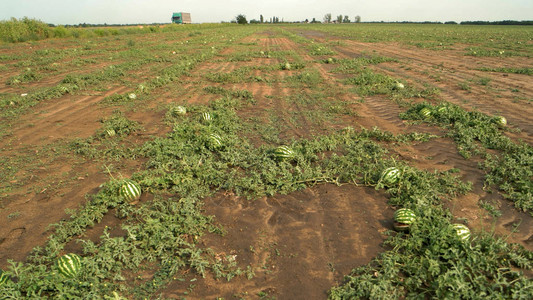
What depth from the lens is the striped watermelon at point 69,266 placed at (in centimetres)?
293

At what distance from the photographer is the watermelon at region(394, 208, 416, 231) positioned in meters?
3.60

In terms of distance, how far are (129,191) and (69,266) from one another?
1.39 meters

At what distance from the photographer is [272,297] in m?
2.90

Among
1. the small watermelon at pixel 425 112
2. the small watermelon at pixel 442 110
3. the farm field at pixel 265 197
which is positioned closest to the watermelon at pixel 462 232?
the farm field at pixel 265 197

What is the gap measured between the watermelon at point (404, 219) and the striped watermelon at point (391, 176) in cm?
93

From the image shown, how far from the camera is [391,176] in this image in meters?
4.59

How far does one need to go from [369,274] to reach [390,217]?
121 centimetres

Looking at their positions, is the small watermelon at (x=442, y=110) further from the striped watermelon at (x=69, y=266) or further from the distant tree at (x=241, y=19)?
the distant tree at (x=241, y=19)

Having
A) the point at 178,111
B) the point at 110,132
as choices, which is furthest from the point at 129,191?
the point at 178,111

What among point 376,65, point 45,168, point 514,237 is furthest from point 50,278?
point 376,65

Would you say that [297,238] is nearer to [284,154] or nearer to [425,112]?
[284,154]

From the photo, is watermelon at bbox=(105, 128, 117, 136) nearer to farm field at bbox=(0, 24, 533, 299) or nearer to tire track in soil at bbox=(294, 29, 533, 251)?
farm field at bbox=(0, 24, 533, 299)

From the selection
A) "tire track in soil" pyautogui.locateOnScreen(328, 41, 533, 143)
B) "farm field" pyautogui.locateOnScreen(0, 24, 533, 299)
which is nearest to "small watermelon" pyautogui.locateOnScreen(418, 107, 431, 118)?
"farm field" pyautogui.locateOnScreen(0, 24, 533, 299)

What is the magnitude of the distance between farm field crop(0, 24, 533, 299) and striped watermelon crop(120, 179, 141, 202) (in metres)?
0.08
